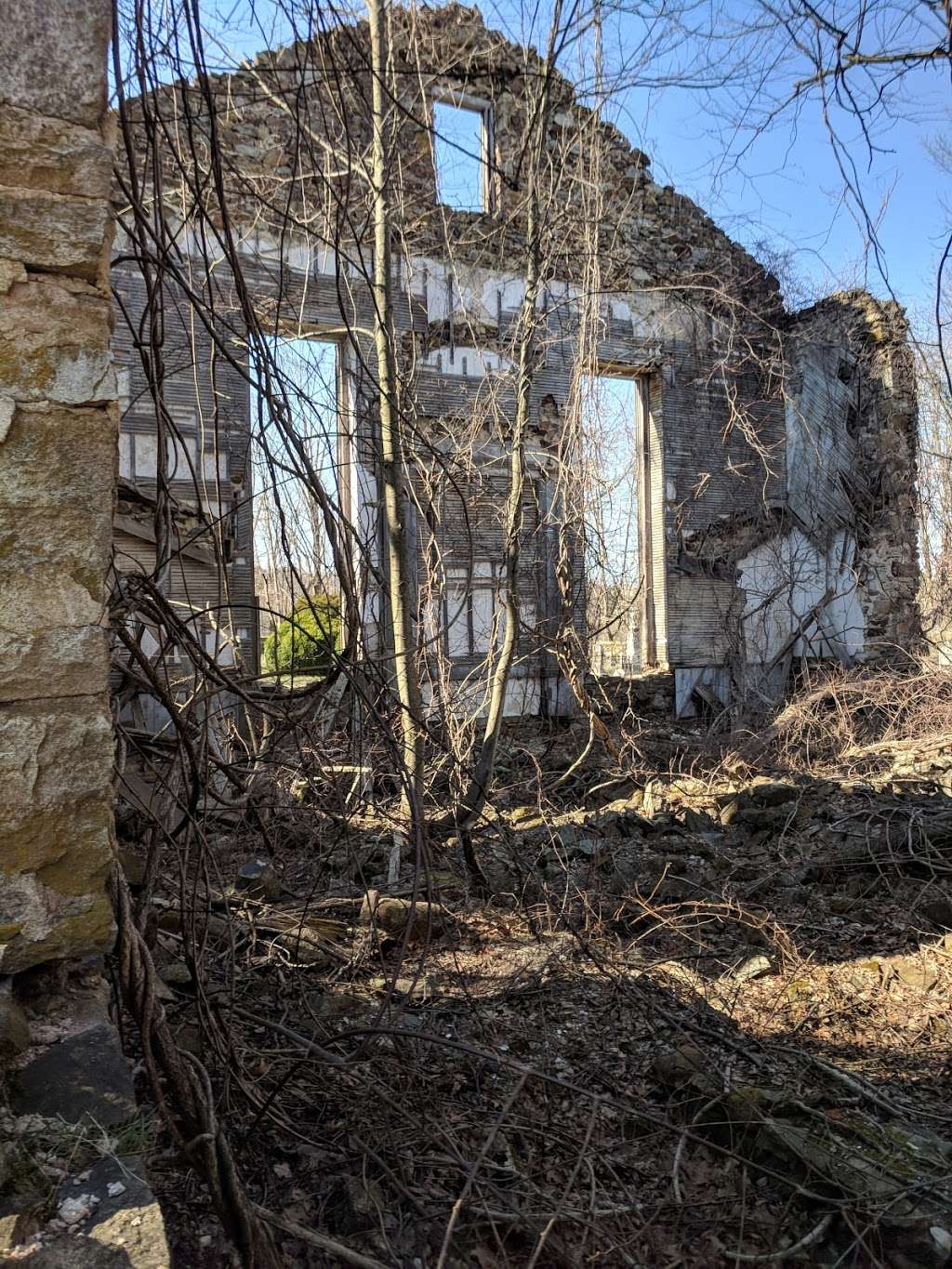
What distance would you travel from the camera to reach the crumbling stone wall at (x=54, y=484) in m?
1.67

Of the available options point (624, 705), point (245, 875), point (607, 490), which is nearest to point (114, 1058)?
point (245, 875)

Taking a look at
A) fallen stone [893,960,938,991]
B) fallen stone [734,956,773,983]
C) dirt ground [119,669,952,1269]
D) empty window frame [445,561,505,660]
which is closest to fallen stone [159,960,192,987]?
dirt ground [119,669,952,1269]

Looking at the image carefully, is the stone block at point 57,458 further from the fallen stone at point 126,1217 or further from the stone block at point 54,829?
the fallen stone at point 126,1217

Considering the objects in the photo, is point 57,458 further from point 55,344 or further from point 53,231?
point 53,231

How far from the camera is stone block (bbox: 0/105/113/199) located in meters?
1.68

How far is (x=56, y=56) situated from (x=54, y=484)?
2.67 feet

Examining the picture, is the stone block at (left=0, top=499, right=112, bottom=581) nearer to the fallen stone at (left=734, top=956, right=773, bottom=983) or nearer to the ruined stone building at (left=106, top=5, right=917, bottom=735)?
the fallen stone at (left=734, top=956, right=773, bottom=983)

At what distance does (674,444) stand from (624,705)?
315 centimetres

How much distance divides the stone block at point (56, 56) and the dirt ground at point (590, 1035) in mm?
1577

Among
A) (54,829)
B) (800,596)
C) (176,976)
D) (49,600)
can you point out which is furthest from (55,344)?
(800,596)

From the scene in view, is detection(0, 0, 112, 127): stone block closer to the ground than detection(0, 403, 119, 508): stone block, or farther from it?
farther from it

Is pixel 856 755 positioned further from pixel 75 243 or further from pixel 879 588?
pixel 75 243

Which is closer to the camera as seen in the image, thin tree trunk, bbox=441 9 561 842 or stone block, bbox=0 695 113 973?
stone block, bbox=0 695 113 973

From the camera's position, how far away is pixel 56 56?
170cm
